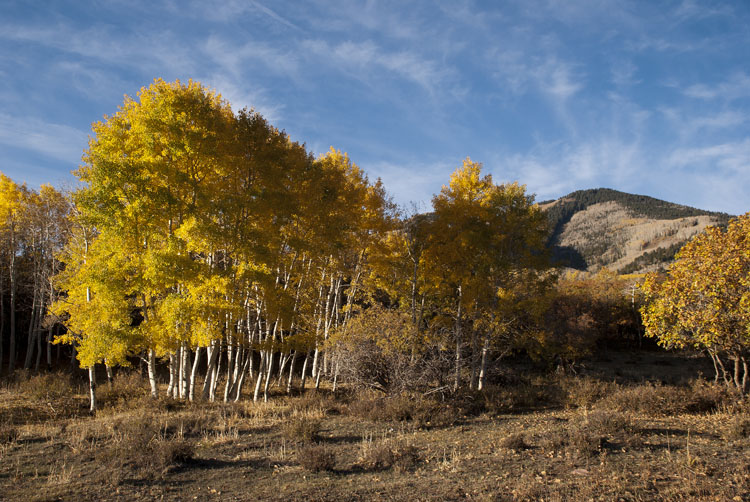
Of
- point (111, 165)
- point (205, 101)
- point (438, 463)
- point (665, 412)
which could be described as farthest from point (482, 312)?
point (111, 165)

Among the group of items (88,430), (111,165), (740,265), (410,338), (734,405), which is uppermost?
(111,165)

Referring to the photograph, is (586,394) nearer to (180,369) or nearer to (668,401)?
(668,401)

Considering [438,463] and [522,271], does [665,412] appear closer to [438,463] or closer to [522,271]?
[522,271]

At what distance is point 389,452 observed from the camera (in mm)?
7828

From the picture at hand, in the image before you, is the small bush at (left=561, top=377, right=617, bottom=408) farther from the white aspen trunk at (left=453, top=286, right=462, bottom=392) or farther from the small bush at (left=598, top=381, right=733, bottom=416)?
the white aspen trunk at (left=453, top=286, right=462, bottom=392)

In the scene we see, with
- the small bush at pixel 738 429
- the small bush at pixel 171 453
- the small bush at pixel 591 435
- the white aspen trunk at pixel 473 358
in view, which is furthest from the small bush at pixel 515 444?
the white aspen trunk at pixel 473 358

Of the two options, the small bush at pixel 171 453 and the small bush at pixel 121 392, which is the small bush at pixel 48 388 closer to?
the small bush at pixel 121 392

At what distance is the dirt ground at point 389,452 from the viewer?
20.1ft

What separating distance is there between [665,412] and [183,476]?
41.3 ft

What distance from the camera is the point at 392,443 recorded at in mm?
8844

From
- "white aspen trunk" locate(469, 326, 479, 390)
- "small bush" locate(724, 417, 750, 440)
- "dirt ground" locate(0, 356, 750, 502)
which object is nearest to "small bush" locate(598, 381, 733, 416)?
"dirt ground" locate(0, 356, 750, 502)

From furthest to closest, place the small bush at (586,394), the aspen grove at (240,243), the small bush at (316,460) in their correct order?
the small bush at (586,394) → the aspen grove at (240,243) → the small bush at (316,460)

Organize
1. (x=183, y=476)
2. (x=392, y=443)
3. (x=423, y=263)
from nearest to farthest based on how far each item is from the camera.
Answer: (x=183, y=476) < (x=392, y=443) < (x=423, y=263)

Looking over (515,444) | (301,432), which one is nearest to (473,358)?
(515,444)
